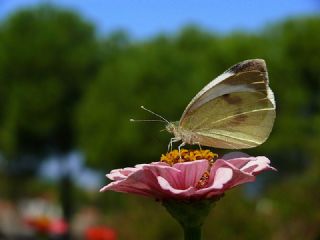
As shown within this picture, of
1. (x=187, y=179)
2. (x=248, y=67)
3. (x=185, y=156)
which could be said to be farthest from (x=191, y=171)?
(x=248, y=67)

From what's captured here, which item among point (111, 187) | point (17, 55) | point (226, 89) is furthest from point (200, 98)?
point (17, 55)

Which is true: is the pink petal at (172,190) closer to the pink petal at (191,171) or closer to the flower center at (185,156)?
the pink petal at (191,171)

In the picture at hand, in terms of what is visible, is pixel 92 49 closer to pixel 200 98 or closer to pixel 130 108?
pixel 130 108

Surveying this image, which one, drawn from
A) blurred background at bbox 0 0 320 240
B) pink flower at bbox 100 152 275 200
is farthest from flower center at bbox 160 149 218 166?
blurred background at bbox 0 0 320 240

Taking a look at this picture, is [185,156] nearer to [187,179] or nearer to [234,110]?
[187,179]

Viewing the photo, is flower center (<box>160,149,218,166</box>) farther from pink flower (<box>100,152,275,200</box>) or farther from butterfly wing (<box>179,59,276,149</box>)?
butterfly wing (<box>179,59,276,149</box>)

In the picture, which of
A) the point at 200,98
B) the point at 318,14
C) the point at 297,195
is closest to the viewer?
the point at 200,98
